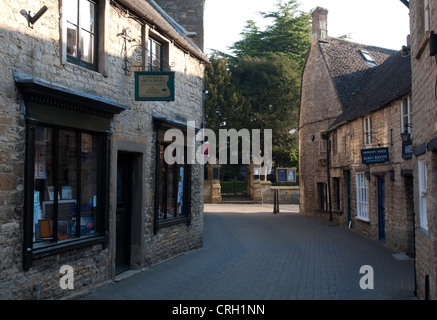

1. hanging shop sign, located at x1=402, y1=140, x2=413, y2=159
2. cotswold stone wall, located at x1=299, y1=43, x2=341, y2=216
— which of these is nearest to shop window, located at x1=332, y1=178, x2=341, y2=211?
cotswold stone wall, located at x1=299, y1=43, x2=341, y2=216

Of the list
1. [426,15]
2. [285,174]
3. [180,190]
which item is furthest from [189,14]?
[285,174]

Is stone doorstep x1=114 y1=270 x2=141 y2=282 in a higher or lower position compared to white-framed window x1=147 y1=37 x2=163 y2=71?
lower

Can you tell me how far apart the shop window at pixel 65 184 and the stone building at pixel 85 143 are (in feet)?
0.07

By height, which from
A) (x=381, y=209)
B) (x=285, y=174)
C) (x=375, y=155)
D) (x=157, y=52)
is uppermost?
(x=157, y=52)

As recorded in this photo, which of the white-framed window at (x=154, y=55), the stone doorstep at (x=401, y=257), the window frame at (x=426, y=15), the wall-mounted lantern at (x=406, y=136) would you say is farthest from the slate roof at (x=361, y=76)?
the white-framed window at (x=154, y=55)

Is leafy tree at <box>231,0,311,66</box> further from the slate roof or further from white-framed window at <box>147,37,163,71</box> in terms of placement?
white-framed window at <box>147,37,163,71</box>

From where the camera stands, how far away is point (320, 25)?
25828 mm

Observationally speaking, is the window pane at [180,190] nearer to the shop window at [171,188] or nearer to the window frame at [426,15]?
the shop window at [171,188]

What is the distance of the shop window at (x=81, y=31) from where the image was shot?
7770mm

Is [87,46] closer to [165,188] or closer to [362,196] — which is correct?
[165,188]

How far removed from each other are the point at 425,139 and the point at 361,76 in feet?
A: 57.6

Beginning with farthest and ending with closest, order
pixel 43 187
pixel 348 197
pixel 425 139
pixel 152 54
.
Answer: pixel 348 197 → pixel 152 54 → pixel 43 187 → pixel 425 139

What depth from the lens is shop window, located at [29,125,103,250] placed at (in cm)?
723

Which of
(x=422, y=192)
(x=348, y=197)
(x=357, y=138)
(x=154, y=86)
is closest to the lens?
(x=422, y=192)
